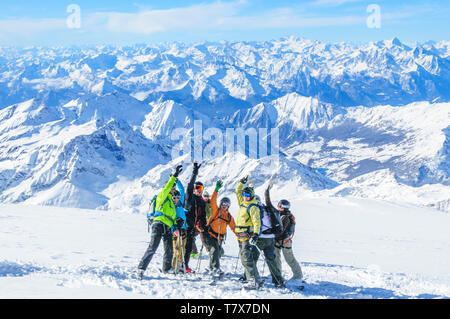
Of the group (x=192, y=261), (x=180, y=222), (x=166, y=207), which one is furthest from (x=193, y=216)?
(x=192, y=261)

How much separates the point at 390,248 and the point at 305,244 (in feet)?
16.6

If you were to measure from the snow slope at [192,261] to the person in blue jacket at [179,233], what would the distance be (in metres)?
0.74

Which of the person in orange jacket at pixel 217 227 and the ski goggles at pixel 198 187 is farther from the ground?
the ski goggles at pixel 198 187

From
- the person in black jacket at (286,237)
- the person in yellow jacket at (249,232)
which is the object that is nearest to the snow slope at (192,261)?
the person in yellow jacket at (249,232)

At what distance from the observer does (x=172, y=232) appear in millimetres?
12500

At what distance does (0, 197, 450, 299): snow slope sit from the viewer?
34.2 feet

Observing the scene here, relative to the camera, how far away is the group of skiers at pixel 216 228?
11.8 m

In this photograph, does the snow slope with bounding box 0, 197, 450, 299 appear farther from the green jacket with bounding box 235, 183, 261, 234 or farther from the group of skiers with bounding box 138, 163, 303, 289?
the green jacket with bounding box 235, 183, 261, 234

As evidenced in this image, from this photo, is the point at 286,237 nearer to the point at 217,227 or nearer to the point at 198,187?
the point at 217,227

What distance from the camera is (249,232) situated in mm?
11836

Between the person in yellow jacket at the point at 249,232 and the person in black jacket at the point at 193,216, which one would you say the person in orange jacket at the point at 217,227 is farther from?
the person in yellow jacket at the point at 249,232

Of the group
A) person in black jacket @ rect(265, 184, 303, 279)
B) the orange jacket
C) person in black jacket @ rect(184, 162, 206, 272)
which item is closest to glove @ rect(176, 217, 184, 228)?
person in black jacket @ rect(184, 162, 206, 272)
